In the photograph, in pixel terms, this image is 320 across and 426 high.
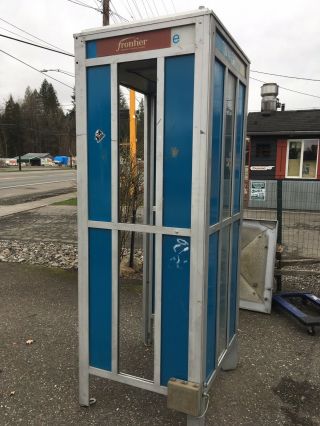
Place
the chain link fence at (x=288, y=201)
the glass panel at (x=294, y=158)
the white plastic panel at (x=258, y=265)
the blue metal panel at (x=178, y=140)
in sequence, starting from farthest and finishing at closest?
the glass panel at (x=294, y=158), the chain link fence at (x=288, y=201), the white plastic panel at (x=258, y=265), the blue metal panel at (x=178, y=140)

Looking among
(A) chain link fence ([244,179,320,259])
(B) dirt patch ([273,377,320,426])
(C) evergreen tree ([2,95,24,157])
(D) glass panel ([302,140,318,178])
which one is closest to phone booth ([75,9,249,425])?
(B) dirt patch ([273,377,320,426])

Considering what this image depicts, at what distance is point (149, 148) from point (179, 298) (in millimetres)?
1626

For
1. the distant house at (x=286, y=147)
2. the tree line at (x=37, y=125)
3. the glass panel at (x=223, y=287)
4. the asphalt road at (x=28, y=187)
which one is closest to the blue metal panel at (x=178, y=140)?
the glass panel at (x=223, y=287)

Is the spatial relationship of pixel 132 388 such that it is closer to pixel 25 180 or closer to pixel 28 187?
pixel 28 187

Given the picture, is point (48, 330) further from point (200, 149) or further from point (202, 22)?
point (202, 22)

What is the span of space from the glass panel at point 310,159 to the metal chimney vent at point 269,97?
313 centimetres

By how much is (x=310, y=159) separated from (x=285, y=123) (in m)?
1.64

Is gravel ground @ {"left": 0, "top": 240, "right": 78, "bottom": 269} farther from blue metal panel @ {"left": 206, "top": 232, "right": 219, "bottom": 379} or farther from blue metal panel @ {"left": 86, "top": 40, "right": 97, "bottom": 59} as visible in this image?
blue metal panel @ {"left": 86, "top": 40, "right": 97, "bottom": 59}

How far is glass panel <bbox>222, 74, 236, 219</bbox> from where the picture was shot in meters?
2.61

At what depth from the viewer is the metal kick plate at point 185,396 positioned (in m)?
2.29

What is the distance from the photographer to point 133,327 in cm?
408

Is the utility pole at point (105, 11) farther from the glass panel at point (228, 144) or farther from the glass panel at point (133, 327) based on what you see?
the glass panel at point (228, 144)

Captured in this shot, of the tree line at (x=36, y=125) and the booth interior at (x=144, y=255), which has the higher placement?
the tree line at (x=36, y=125)

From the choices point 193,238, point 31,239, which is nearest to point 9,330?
point 193,238
